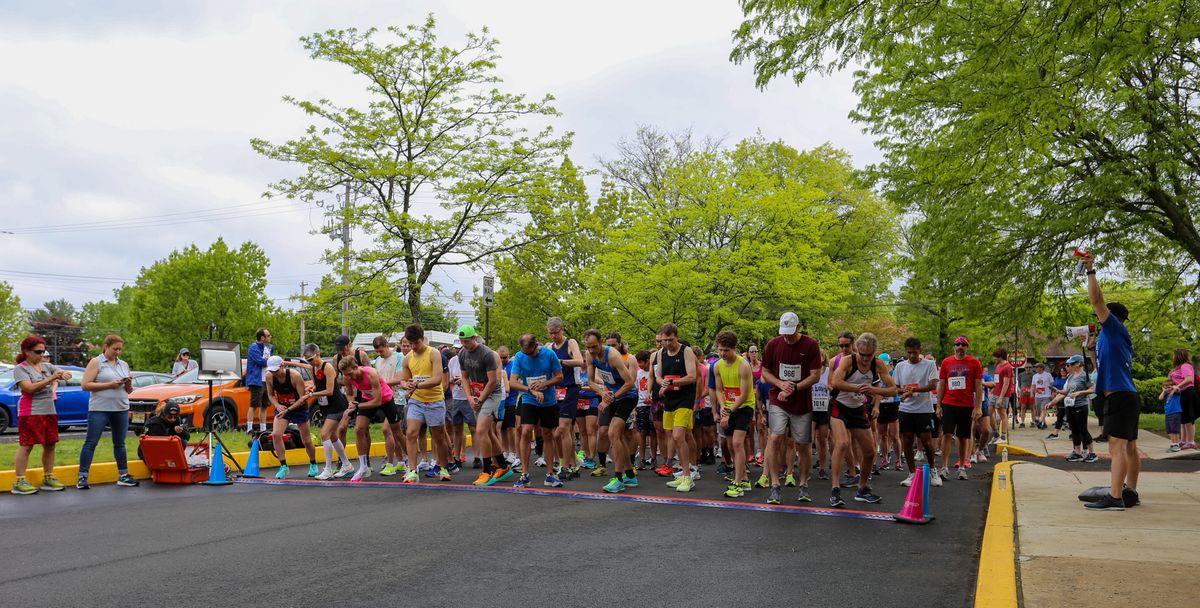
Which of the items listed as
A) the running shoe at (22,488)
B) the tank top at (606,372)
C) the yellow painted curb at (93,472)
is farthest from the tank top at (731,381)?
the running shoe at (22,488)

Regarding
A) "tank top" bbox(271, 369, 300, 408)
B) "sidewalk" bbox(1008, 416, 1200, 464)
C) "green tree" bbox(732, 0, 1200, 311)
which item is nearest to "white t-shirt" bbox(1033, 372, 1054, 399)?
"sidewalk" bbox(1008, 416, 1200, 464)

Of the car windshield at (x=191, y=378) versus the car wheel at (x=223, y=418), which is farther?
the car windshield at (x=191, y=378)

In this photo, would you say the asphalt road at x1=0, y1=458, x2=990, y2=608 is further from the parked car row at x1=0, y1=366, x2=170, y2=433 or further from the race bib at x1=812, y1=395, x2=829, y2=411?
the parked car row at x1=0, y1=366, x2=170, y2=433

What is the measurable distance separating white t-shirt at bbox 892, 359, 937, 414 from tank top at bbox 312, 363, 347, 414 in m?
7.00

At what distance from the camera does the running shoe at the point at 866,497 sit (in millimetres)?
9008

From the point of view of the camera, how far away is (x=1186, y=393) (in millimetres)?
14797

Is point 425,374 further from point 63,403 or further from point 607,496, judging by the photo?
point 63,403

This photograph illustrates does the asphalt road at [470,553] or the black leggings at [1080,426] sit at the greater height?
the black leggings at [1080,426]

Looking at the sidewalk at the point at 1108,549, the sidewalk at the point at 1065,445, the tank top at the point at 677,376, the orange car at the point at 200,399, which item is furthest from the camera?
the orange car at the point at 200,399

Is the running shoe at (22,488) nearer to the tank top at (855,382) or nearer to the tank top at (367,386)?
the tank top at (367,386)

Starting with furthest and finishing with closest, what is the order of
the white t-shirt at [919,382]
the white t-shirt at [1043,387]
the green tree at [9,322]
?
the green tree at [9,322], the white t-shirt at [1043,387], the white t-shirt at [919,382]

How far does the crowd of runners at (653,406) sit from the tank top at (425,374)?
17 mm

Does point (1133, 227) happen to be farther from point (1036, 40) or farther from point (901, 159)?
point (1036, 40)

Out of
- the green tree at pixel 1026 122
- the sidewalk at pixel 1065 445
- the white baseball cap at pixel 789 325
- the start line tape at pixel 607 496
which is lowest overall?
the sidewalk at pixel 1065 445
